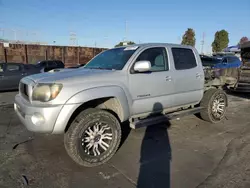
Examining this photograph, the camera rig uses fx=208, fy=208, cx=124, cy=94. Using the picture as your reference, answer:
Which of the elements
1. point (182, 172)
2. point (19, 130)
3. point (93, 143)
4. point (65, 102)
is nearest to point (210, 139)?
point (182, 172)

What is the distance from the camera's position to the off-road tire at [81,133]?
3143mm

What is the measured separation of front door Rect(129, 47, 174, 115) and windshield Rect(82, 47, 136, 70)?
245mm

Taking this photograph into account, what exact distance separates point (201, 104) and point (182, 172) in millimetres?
2646

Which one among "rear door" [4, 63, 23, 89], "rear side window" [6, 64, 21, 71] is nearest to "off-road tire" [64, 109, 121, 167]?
"rear door" [4, 63, 23, 89]

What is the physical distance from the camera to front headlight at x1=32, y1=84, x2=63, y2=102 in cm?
300

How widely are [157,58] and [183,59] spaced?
31.5 inches

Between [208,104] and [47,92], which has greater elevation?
[47,92]

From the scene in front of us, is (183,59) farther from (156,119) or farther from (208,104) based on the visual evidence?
(156,119)

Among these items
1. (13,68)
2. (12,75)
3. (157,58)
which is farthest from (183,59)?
(13,68)

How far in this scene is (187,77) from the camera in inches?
183

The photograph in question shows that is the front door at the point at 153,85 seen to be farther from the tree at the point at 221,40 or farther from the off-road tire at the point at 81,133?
the tree at the point at 221,40

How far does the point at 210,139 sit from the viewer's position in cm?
448

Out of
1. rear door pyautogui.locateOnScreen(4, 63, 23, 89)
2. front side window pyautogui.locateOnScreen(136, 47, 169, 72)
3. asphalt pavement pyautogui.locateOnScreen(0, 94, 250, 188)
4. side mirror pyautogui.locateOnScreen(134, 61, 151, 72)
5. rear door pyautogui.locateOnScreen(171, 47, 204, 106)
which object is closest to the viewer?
asphalt pavement pyautogui.locateOnScreen(0, 94, 250, 188)

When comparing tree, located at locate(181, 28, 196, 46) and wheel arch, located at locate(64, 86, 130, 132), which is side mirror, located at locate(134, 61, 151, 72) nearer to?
wheel arch, located at locate(64, 86, 130, 132)
